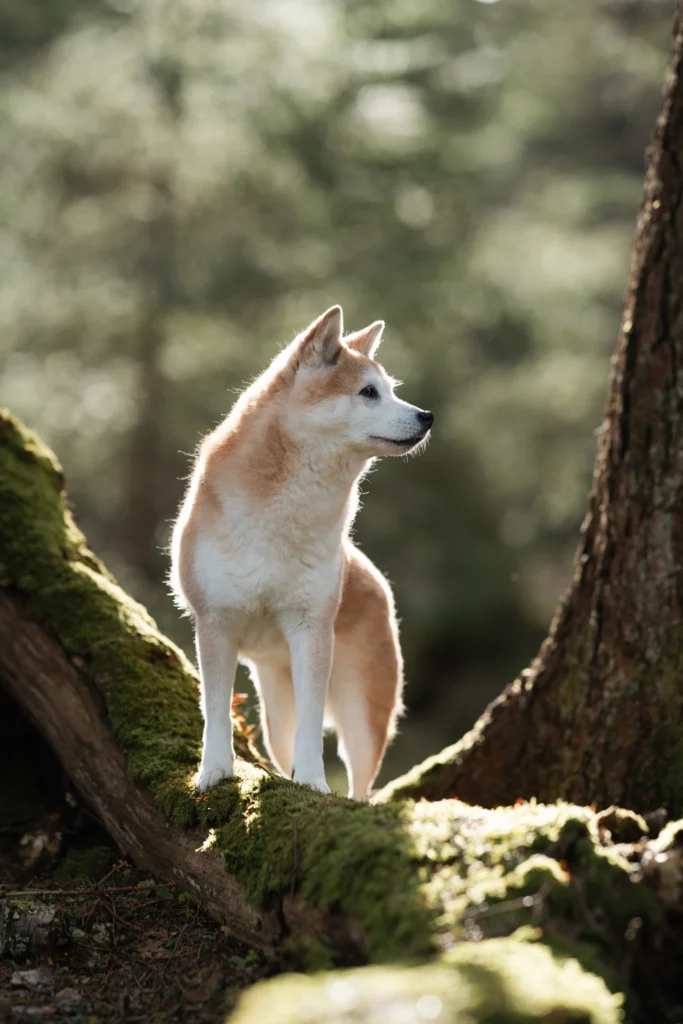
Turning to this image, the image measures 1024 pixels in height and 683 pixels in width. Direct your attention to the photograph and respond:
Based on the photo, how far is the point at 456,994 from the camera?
2.50m

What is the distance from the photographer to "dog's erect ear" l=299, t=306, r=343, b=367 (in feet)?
15.0

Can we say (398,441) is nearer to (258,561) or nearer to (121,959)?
(258,561)

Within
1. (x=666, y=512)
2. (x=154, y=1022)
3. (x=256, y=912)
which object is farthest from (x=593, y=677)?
(x=154, y=1022)

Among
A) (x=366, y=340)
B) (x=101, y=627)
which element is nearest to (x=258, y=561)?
(x=101, y=627)

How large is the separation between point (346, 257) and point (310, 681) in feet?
37.2

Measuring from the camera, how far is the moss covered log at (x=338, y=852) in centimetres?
280

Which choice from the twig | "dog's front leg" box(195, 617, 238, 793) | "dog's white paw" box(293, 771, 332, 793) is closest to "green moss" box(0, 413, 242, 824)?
"dog's front leg" box(195, 617, 238, 793)

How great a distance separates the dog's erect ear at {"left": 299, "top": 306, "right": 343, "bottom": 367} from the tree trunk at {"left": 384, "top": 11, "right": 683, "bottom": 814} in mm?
1217

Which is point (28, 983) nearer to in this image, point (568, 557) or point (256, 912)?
point (256, 912)

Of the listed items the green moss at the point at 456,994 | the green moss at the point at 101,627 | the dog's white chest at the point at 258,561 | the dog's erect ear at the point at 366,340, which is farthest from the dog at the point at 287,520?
the green moss at the point at 456,994

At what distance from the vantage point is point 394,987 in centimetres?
252

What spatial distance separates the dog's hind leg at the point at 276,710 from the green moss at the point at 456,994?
2474 mm

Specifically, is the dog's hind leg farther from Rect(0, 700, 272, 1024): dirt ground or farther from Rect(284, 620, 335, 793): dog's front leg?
Rect(0, 700, 272, 1024): dirt ground

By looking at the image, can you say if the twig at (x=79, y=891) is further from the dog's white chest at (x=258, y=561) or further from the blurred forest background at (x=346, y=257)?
the blurred forest background at (x=346, y=257)
